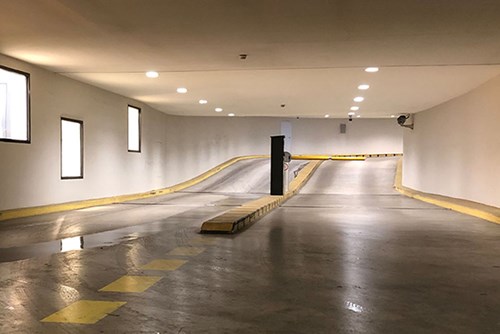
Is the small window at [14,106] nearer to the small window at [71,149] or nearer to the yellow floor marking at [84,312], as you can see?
the small window at [71,149]

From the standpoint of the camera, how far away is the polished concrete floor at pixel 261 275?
337 centimetres

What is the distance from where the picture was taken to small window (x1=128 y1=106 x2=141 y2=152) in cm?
1616

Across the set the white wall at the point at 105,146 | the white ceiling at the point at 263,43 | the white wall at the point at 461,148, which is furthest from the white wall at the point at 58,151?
the white wall at the point at 461,148

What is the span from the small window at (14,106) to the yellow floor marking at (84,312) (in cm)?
705

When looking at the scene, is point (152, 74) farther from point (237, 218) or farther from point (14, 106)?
point (237, 218)

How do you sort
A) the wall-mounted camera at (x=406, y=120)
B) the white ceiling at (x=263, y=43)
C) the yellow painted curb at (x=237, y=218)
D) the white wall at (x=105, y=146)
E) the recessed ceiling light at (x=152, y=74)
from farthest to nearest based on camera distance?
the wall-mounted camera at (x=406, y=120) < the recessed ceiling light at (x=152, y=74) < the white wall at (x=105, y=146) < the yellow painted curb at (x=237, y=218) < the white ceiling at (x=263, y=43)

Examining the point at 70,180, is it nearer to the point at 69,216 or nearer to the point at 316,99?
the point at 69,216

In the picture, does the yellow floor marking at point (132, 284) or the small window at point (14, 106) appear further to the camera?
the small window at point (14, 106)

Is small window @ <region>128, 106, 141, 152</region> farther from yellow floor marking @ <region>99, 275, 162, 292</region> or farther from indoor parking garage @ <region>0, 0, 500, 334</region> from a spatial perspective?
yellow floor marking @ <region>99, 275, 162, 292</region>

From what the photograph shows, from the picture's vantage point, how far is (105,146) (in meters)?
13.9

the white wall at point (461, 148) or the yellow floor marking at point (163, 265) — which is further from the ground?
the white wall at point (461, 148)

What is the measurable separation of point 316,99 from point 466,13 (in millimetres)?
9192

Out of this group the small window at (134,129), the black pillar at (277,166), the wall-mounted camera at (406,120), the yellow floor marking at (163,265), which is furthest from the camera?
the wall-mounted camera at (406,120)

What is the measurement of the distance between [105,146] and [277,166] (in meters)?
5.49
